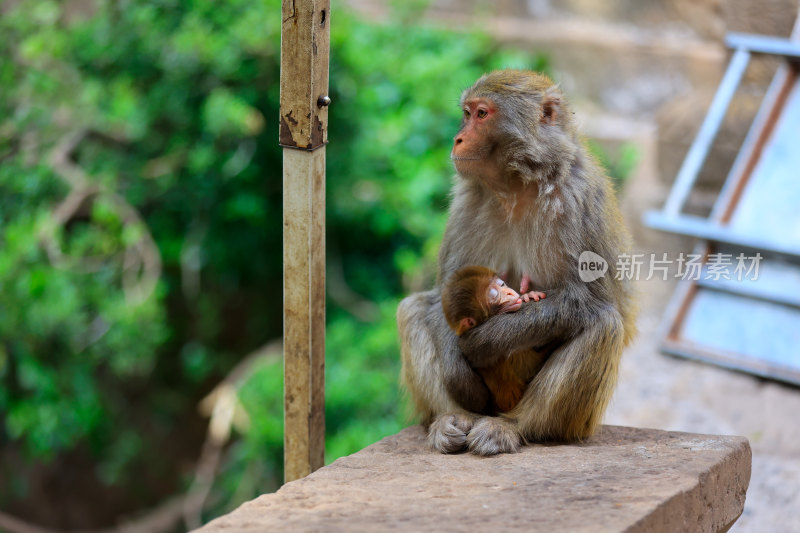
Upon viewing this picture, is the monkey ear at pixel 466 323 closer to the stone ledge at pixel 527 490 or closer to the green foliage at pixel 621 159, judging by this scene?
the stone ledge at pixel 527 490

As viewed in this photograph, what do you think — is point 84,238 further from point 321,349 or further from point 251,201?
point 321,349

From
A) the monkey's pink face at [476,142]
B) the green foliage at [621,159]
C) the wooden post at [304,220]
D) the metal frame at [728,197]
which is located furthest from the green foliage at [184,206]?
the monkey's pink face at [476,142]

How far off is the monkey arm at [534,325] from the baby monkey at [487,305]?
0.14 feet

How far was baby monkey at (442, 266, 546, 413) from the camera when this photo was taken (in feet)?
11.5

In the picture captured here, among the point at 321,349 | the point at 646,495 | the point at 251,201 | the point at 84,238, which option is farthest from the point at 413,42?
the point at 646,495

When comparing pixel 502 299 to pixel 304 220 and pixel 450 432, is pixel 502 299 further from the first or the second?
pixel 304 220

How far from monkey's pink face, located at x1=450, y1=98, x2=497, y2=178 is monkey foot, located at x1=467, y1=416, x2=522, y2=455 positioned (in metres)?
0.97

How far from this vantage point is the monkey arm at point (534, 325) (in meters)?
3.45

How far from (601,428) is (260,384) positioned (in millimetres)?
3390

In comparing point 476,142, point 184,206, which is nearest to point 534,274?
point 476,142

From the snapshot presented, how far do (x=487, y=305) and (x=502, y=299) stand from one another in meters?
0.06

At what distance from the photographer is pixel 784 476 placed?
4.74 meters

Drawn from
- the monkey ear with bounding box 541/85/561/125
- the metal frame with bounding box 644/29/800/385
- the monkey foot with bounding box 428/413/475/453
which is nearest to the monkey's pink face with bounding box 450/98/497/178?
the monkey ear with bounding box 541/85/561/125

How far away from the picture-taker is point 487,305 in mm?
3518
